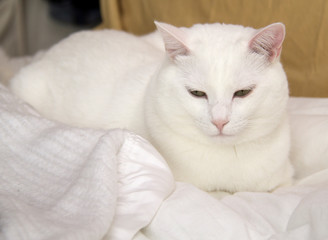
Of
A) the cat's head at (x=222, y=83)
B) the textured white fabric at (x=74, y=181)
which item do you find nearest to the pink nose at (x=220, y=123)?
the cat's head at (x=222, y=83)

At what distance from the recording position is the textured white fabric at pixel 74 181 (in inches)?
36.4

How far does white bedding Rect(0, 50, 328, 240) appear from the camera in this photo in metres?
0.96

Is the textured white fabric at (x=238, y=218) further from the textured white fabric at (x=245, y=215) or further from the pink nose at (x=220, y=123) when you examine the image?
the pink nose at (x=220, y=123)

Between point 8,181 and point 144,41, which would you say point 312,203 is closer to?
point 8,181

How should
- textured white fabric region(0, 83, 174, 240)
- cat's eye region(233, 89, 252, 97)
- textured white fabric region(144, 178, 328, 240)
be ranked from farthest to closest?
cat's eye region(233, 89, 252, 97) → textured white fabric region(144, 178, 328, 240) → textured white fabric region(0, 83, 174, 240)

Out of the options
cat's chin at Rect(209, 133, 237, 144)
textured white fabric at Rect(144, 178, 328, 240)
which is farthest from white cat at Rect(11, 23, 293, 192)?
textured white fabric at Rect(144, 178, 328, 240)

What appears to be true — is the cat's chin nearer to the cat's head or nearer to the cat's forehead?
the cat's head

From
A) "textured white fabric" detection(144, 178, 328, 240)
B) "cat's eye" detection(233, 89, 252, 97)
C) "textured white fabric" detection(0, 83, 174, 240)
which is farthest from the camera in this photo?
"cat's eye" detection(233, 89, 252, 97)

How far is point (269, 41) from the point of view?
113 centimetres

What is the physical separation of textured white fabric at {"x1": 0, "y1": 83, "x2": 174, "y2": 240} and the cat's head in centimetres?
17

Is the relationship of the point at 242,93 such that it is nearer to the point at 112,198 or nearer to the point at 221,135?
the point at 221,135

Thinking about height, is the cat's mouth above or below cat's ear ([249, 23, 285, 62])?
below

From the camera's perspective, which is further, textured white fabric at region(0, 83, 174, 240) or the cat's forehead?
the cat's forehead

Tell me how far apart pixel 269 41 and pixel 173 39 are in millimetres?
274
